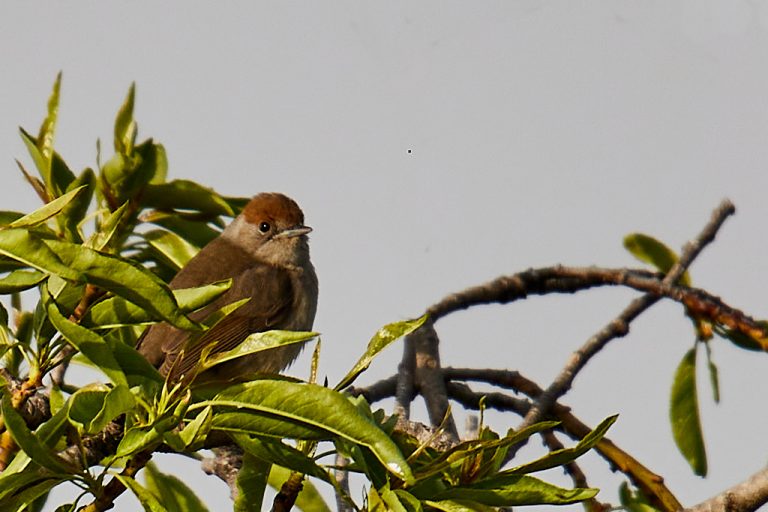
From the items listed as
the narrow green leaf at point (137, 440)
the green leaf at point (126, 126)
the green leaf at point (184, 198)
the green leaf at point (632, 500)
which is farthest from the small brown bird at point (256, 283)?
the narrow green leaf at point (137, 440)

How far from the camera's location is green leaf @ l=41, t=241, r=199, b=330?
2.21 metres

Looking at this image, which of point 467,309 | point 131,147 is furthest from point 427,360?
point 131,147

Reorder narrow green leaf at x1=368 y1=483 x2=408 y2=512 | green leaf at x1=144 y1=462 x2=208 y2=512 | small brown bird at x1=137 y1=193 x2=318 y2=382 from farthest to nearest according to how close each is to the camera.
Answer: small brown bird at x1=137 y1=193 x2=318 y2=382 → green leaf at x1=144 y1=462 x2=208 y2=512 → narrow green leaf at x1=368 y1=483 x2=408 y2=512

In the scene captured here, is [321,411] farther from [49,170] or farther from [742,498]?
[49,170]

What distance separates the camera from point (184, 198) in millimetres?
4996

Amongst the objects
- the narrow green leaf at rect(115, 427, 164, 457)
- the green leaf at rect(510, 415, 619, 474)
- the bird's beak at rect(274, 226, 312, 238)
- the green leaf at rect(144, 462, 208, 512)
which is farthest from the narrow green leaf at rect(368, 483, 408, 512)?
the bird's beak at rect(274, 226, 312, 238)

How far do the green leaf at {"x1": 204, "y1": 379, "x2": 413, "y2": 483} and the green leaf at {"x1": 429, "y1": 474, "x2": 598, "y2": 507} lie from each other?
14.6 inches

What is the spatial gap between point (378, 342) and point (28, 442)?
744 millimetres

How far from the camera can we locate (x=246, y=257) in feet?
24.0

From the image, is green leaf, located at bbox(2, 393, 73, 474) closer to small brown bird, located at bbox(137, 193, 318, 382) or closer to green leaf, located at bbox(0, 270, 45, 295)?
green leaf, located at bbox(0, 270, 45, 295)

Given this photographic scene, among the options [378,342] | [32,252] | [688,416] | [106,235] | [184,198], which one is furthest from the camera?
[184,198]

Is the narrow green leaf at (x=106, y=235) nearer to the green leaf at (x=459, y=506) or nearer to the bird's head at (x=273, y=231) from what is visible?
the green leaf at (x=459, y=506)

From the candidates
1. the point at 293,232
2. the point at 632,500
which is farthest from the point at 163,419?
the point at 293,232

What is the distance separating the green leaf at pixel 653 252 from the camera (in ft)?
17.3
